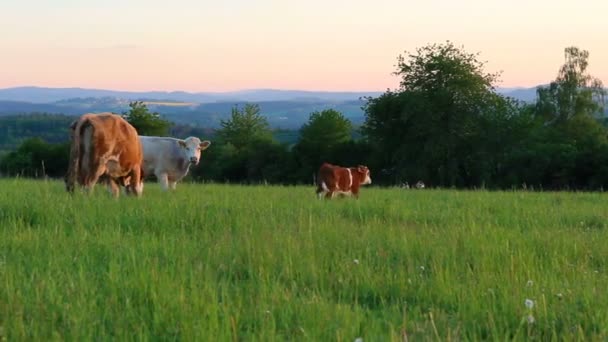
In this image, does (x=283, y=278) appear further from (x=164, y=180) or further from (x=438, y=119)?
(x=438, y=119)

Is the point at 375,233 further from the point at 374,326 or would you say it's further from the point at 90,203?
the point at 90,203

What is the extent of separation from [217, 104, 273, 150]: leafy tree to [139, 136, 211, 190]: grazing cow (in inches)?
2463

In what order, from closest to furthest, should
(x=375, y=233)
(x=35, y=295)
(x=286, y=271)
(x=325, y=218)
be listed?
(x=35, y=295) < (x=286, y=271) < (x=375, y=233) < (x=325, y=218)

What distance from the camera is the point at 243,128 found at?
A: 86875 mm

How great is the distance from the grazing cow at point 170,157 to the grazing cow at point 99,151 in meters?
6.03

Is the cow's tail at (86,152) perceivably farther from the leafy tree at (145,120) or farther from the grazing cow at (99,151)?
the leafy tree at (145,120)

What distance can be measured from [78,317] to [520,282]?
3.12 meters

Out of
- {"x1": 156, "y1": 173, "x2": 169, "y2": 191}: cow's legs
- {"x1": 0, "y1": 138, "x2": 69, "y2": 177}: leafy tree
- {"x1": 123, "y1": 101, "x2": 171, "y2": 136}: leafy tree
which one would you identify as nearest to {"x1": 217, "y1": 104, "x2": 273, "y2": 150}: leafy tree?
{"x1": 0, "y1": 138, "x2": 69, "y2": 177}: leafy tree

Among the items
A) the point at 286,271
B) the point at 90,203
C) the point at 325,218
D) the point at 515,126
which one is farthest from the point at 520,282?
the point at 515,126

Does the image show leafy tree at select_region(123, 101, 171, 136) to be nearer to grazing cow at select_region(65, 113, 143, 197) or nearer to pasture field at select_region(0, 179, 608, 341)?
grazing cow at select_region(65, 113, 143, 197)

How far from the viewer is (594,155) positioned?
1725 inches

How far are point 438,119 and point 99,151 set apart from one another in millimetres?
41780

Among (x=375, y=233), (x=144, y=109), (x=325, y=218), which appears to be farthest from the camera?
(x=144, y=109)

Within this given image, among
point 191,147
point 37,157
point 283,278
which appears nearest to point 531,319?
point 283,278
